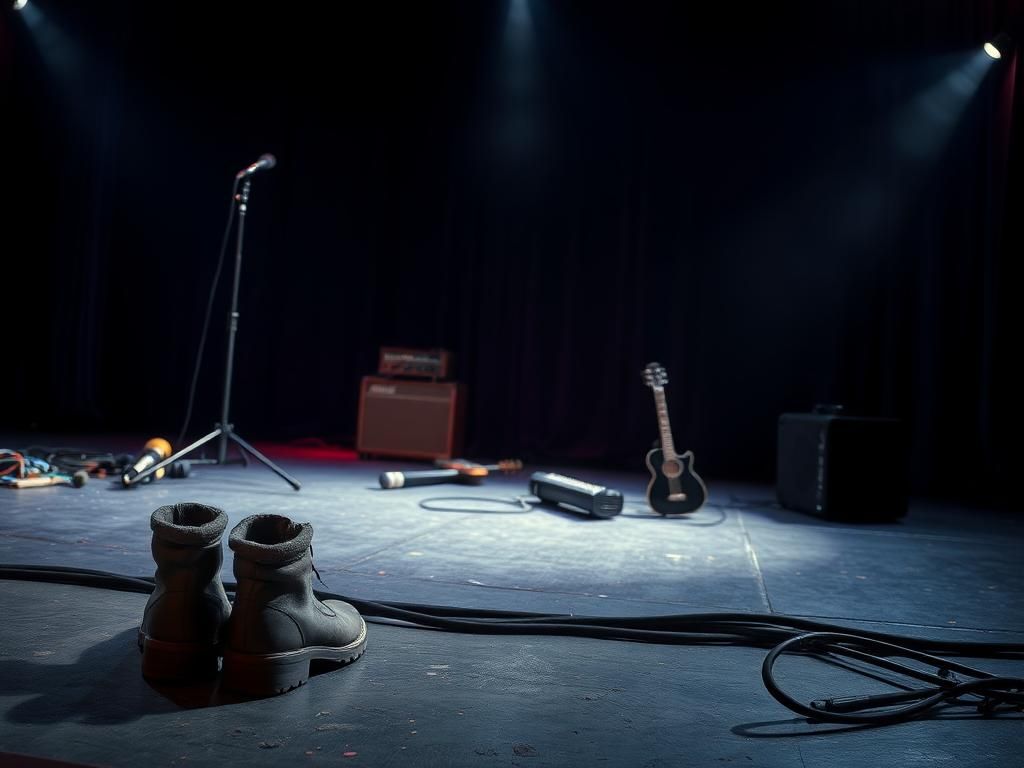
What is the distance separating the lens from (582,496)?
3.20 m

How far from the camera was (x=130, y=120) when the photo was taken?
6.09 metres

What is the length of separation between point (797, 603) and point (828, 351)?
10.8 ft

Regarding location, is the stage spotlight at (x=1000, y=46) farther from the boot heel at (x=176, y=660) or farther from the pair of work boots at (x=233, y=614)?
the boot heel at (x=176, y=660)

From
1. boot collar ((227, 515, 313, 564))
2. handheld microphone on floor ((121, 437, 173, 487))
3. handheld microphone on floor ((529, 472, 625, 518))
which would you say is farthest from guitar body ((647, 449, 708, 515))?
boot collar ((227, 515, 313, 564))

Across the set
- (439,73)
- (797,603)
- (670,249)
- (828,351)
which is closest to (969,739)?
(797,603)

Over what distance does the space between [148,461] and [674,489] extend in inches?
85.8

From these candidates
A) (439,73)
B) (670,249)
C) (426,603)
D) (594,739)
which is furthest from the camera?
(439,73)

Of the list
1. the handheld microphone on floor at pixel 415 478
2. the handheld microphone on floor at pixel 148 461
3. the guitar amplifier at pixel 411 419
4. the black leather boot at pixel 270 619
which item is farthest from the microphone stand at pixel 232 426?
the black leather boot at pixel 270 619

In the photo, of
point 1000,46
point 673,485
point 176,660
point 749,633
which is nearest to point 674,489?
point 673,485

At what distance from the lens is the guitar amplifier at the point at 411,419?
511cm

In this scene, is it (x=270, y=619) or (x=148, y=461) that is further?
(x=148, y=461)

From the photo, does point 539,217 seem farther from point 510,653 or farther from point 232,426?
point 510,653

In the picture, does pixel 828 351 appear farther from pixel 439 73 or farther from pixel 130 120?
pixel 130 120

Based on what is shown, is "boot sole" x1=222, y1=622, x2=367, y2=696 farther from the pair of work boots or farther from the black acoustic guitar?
the black acoustic guitar
